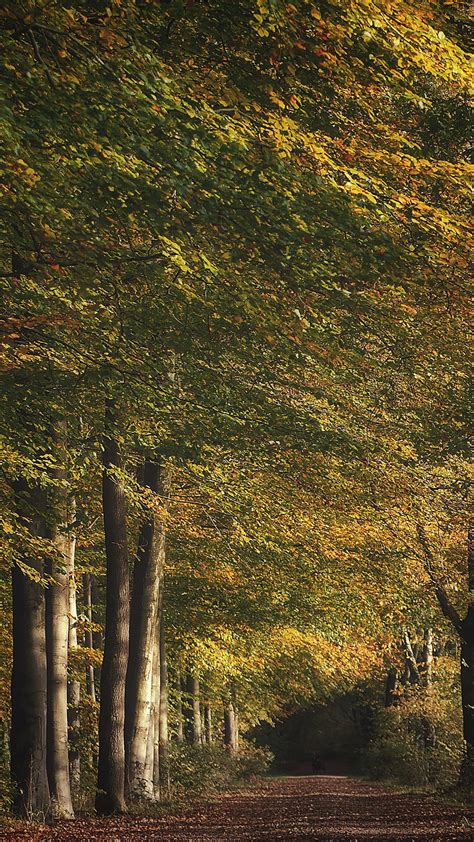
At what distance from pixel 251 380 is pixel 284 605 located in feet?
31.4

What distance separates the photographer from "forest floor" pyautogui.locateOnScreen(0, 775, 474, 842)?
12.3 m

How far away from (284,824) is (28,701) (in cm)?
466

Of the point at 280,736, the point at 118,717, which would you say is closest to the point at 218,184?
the point at 118,717

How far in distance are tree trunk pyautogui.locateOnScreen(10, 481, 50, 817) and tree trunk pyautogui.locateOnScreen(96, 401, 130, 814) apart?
2.00m

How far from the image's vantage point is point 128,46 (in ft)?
29.2

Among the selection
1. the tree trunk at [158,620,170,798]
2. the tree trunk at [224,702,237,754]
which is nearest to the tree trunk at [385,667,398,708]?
the tree trunk at [224,702,237,754]

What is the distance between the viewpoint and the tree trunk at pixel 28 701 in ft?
45.7

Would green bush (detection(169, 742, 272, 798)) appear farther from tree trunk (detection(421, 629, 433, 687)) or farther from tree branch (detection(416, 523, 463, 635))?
tree trunk (detection(421, 629, 433, 687))

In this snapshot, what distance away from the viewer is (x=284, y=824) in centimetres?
1566

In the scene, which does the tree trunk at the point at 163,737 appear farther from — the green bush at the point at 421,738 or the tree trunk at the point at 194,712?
the green bush at the point at 421,738

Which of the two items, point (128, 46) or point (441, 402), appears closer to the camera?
point (128, 46)

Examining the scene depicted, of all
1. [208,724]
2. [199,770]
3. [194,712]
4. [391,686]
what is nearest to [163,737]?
[199,770]

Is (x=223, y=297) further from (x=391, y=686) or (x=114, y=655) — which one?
(x=391, y=686)

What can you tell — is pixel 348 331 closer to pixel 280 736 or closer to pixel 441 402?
pixel 441 402
